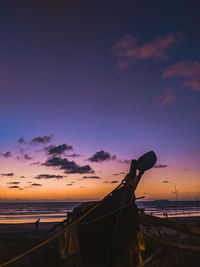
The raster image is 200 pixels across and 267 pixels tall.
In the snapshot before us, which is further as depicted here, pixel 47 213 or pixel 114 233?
pixel 47 213

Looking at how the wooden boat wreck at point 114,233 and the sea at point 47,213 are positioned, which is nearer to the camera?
the wooden boat wreck at point 114,233

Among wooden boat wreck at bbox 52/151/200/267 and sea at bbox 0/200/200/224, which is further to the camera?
sea at bbox 0/200/200/224

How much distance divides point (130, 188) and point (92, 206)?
1726 mm

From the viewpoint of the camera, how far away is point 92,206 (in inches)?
329

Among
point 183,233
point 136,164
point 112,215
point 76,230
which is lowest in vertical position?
point 183,233

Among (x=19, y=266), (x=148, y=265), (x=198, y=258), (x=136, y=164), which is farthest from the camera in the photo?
(x=19, y=266)

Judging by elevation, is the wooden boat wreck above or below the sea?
above

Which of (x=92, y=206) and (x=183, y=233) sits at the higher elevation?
(x=92, y=206)

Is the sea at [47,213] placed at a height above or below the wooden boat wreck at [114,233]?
below

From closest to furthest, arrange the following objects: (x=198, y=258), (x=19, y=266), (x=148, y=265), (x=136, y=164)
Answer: (x=136, y=164), (x=148, y=265), (x=198, y=258), (x=19, y=266)

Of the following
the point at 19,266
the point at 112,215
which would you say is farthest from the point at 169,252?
the point at 19,266

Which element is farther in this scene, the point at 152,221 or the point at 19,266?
the point at 19,266

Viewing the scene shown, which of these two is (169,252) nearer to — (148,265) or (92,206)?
(148,265)

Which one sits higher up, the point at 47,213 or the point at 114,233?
the point at 114,233
